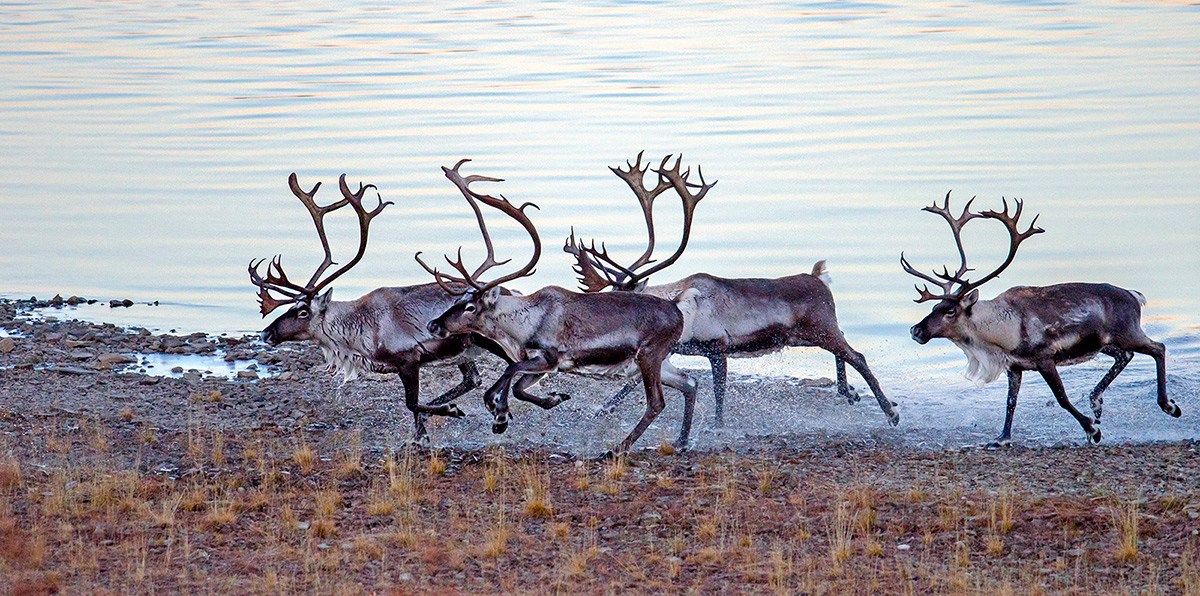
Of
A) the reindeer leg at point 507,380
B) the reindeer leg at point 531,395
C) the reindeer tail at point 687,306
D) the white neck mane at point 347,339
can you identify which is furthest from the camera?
the reindeer tail at point 687,306

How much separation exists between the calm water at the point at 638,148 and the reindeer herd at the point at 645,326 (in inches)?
54.5

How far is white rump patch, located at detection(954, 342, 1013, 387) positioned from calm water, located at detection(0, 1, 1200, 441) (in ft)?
5.07

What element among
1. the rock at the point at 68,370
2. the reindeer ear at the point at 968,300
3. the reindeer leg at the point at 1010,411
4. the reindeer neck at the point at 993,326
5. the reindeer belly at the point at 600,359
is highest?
the reindeer ear at the point at 968,300

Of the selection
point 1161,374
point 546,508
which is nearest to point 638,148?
point 1161,374

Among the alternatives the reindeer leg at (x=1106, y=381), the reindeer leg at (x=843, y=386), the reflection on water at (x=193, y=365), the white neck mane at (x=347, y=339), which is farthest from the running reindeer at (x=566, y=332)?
the reflection on water at (x=193, y=365)

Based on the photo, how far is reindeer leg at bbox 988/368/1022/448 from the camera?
1128 centimetres

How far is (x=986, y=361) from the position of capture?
11727 millimetres

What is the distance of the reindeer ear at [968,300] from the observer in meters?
11.6

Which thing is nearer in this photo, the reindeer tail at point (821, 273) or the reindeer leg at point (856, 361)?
the reindeer leg at point (856, 361)

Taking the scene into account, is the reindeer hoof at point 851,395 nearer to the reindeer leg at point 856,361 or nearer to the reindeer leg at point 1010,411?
the reindeer leg at point 856,361

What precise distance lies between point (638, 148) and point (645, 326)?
18.2m

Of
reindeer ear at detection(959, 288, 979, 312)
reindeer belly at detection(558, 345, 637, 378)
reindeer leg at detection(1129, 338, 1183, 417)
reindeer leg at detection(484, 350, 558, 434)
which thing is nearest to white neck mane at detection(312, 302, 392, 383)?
reindeer leg at detection(484, 350, 558, 434)

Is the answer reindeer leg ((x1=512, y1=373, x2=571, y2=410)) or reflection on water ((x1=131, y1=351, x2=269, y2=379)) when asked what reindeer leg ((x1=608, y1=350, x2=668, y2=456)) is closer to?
reindeer leg ((x1=512, y1=373, x2=571, y2=410))

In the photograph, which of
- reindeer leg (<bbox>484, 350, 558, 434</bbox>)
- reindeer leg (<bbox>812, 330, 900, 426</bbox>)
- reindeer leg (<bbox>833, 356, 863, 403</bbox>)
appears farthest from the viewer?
reindeer leg (<bbox>833, 356, 863, 403</bbox>)
